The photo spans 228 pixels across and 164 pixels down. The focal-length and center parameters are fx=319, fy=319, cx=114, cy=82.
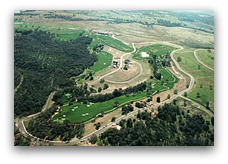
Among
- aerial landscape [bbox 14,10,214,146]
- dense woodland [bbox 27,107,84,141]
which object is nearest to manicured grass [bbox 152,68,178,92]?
aerial landscape [bbox 14,10,214,146]

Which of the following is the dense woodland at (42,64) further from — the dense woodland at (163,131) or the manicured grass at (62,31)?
the dense woodland at (163,131)

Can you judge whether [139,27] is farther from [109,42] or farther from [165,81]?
[165,81]

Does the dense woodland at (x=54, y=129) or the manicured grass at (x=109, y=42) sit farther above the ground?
the manicured grass at (x=109, y=42)

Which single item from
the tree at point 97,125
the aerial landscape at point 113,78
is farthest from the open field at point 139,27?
the tree at point 97,125

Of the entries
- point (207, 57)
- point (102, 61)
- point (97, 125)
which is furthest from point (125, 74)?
point (207, 57)
